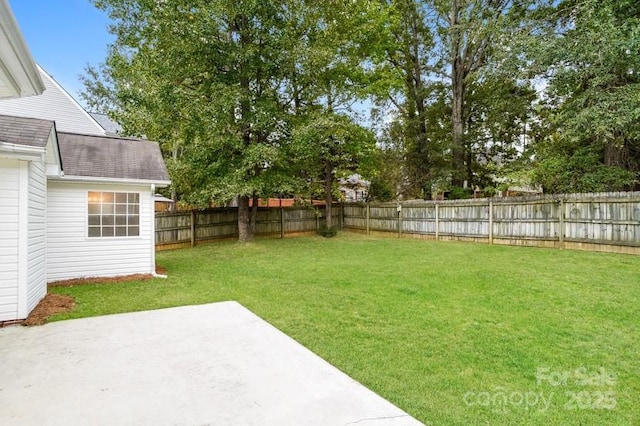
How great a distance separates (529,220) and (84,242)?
12.1 m

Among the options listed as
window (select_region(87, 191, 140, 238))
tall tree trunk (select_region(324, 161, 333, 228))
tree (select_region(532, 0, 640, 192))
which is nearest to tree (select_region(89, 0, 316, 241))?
tall tree trunk (select_region(324, 161, 333, 228))

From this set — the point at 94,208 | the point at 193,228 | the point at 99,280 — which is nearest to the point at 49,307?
the point at 99,280

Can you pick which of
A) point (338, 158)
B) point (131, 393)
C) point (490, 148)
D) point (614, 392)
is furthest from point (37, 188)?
point (490, 148)

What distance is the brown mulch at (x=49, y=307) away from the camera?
477 centimetres

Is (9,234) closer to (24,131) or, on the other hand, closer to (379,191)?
(24,131)

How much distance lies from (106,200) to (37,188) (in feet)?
6.28

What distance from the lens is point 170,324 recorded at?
454 cm

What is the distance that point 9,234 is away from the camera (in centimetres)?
485

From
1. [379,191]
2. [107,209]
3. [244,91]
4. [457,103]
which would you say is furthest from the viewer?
[379,191]

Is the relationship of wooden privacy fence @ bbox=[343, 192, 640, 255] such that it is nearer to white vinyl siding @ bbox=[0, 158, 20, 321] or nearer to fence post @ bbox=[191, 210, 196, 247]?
fence post @ bbox=[191, 210, 196, 247]

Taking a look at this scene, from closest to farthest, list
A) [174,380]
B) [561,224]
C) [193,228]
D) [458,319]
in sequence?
[174,380] → [458,319] → [561,224] → [193,228]

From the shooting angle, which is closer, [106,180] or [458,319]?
[458,319]

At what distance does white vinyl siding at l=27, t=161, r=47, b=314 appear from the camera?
5141 mm

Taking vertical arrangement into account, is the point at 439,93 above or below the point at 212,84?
above
